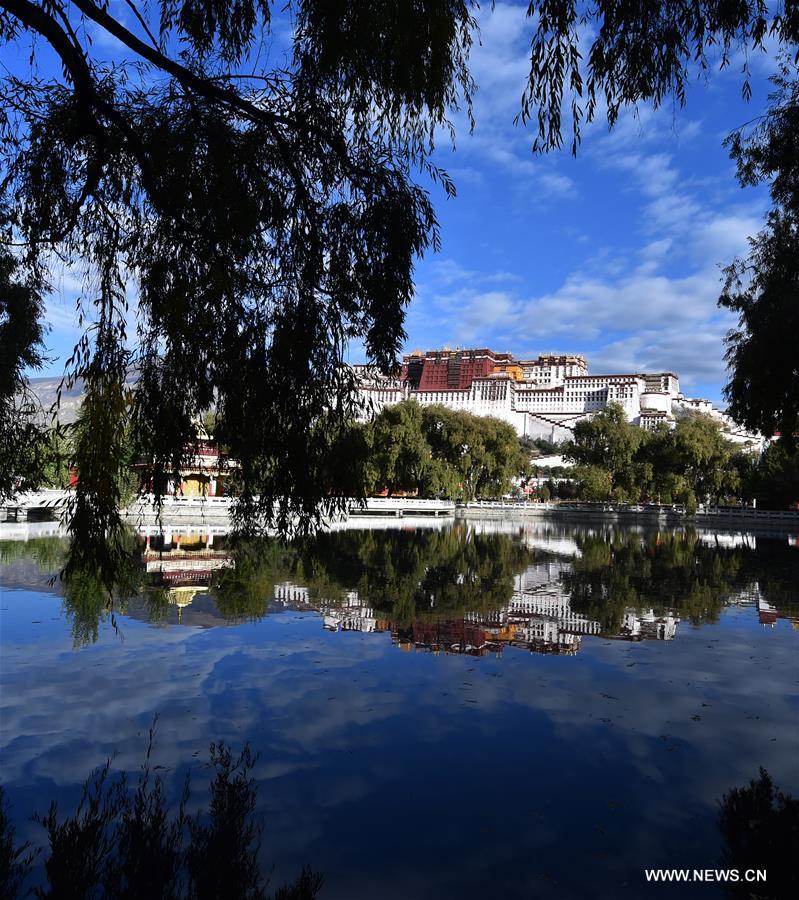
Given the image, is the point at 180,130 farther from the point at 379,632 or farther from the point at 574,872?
the point at 379,632

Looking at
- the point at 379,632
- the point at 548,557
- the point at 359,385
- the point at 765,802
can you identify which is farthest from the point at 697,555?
the point at 359,385

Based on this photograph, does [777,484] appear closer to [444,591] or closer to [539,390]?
[444,591]

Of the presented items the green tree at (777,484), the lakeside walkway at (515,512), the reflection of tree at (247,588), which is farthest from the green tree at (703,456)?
the reflection of tree at (247,588)

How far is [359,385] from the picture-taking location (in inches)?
143

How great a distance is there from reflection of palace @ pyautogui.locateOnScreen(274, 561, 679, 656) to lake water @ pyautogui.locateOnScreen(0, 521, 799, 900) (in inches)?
2.2

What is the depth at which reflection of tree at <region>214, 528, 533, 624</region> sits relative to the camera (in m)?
11.2

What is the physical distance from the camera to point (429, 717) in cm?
585

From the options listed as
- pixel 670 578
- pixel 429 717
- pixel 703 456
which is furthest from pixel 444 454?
pixel 429 717

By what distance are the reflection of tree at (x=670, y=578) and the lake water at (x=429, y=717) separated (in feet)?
0.77

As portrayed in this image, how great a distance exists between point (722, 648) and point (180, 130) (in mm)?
7919

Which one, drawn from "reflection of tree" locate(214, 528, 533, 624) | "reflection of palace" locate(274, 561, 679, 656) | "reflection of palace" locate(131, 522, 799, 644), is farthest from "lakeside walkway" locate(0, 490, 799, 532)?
"reflection of palace" locate(274, 561, 679, 656)

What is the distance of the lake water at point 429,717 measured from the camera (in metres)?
3.84

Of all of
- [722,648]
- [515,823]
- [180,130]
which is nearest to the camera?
[180,130]

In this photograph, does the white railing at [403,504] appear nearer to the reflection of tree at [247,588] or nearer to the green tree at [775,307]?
the reflection of tree at [247,588]
